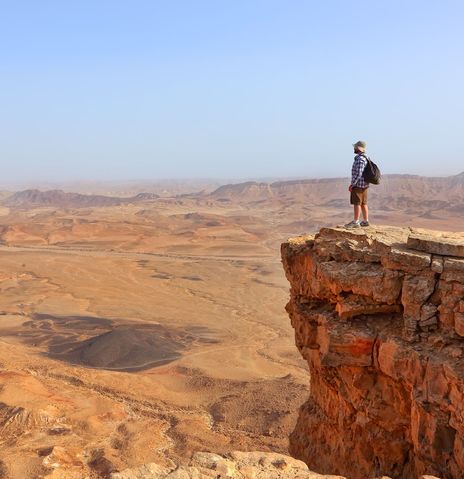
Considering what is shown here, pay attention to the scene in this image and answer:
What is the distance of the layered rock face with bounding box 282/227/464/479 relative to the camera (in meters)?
6.90

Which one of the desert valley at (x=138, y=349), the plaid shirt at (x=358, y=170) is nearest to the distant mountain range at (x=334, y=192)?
the desert valley at (x=138, y=349)

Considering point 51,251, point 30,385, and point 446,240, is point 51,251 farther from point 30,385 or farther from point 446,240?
point 446,240

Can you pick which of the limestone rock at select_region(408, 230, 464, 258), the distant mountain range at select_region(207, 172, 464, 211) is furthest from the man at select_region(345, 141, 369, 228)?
the distant mountain range at select_region(207, 172, 464, 211)

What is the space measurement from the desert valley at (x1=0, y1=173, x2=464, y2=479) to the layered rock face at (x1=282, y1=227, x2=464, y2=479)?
6.42 meters

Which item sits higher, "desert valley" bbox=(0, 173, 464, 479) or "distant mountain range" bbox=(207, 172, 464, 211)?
"distant mountain range" bbox=(207, 172, 464, 211)

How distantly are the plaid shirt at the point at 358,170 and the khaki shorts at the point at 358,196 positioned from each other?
0.35ft

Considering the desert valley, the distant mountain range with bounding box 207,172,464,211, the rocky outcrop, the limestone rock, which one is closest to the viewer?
the rocky outcrop

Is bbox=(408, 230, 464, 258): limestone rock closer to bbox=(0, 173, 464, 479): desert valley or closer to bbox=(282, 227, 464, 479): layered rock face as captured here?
bbox=(282, 227, 464, 479): layered rock face

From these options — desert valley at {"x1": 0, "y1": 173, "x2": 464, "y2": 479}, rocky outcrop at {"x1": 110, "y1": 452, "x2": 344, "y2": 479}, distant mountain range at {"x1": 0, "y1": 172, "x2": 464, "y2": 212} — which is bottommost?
desert valley at {"x1": 0, "y1": 173, "x2": 464, "y2": 479}

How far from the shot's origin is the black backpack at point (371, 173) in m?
9.62

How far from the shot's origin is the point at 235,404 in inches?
690

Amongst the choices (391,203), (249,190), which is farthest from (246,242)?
(249,190)

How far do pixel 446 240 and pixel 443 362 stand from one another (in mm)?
1749

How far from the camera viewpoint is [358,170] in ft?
31.9
